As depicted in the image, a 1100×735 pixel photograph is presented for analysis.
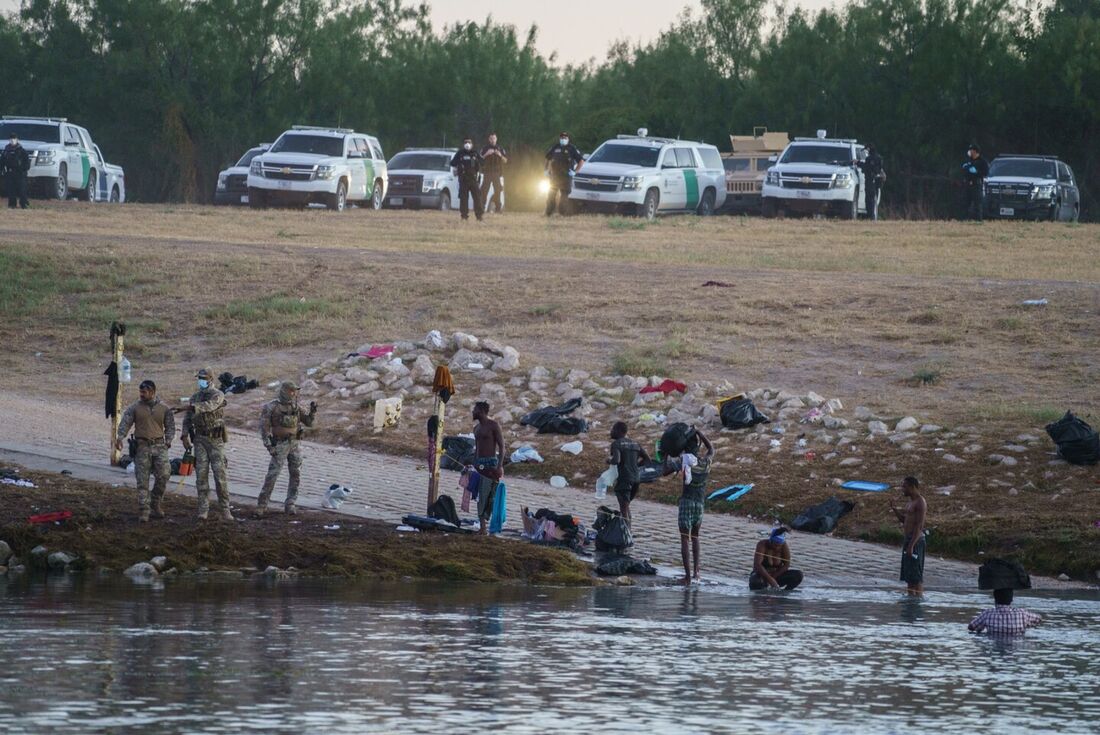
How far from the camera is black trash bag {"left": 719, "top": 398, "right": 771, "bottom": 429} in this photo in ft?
74.7

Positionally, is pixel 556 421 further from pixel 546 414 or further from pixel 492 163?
pixel 492 163

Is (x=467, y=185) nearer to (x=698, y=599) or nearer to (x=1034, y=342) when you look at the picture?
(x=1034, y=342)

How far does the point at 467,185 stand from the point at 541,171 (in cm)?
2474

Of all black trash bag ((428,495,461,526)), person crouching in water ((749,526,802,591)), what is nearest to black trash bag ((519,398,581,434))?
black trash bag ((428,495,461,526))

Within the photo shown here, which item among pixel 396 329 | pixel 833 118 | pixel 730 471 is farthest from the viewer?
pixel 833 118

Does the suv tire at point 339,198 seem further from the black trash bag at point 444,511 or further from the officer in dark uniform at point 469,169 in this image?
the black trash bag at point 444,511

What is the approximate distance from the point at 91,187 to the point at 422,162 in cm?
832

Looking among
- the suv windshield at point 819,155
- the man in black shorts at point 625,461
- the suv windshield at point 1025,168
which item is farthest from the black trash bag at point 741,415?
the suv windshield at point 1025,168

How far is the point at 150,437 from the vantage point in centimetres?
1705

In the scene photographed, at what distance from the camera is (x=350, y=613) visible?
1473 cm

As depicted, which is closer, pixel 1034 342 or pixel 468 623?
pixel 468 623

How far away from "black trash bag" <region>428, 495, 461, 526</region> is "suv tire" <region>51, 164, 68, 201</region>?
26658 mm

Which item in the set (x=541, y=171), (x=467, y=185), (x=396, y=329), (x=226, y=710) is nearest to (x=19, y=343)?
(x=396, y=329)

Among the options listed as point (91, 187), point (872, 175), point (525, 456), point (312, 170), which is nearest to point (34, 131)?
point (91, 187)
